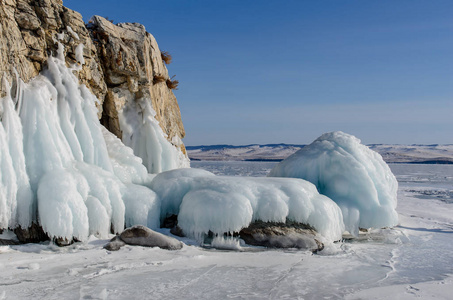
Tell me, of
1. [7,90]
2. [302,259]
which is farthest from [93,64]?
[302,259]

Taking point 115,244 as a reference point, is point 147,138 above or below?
above

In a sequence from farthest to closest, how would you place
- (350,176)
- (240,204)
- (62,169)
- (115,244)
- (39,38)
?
(350,176)
(39,38)
(240,204)
(62,169)
(115,244)

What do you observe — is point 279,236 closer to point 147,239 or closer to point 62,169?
point 147,239

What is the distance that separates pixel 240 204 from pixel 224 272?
2.02m

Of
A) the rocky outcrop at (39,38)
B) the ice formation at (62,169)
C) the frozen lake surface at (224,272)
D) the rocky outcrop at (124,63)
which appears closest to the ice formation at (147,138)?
the rocky outcrop at (124,63)

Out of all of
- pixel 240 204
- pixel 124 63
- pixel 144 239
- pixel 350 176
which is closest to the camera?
pixel 144 239

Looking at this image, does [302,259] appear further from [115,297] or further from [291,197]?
[115,297]

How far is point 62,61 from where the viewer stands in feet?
33.9

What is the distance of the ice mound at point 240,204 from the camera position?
8641 mm

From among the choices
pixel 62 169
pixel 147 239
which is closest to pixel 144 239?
pixel 147 239

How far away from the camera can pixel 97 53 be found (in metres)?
11.9

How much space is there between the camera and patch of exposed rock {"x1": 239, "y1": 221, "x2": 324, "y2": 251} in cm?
858

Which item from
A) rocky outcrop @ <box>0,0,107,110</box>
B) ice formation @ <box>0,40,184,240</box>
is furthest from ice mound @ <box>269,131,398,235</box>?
rocky outcrop @ <box>0,0,107,110</box>

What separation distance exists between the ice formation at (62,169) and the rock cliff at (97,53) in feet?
1.37
